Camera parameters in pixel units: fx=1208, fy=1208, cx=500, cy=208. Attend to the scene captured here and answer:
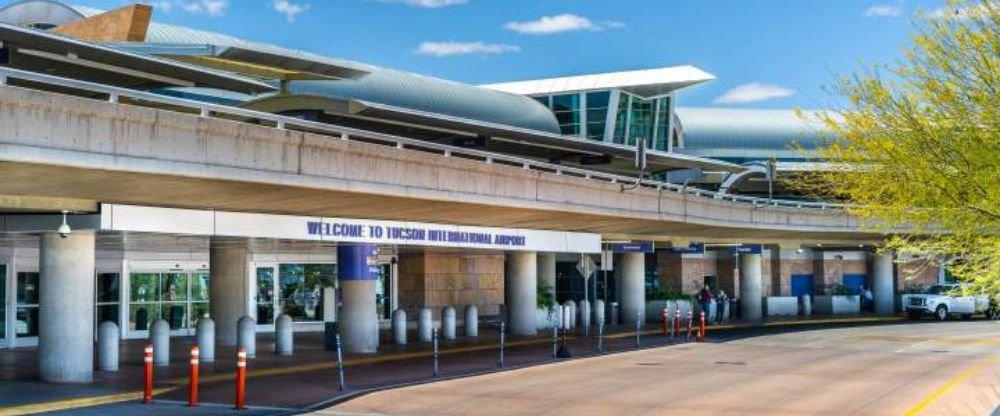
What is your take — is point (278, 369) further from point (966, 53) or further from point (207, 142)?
point (966, 53)

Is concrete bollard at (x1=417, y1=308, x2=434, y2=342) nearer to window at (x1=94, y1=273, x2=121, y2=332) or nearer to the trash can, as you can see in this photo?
the trash can

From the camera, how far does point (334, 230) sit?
92.7ft

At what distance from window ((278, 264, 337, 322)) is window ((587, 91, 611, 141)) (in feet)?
99.6

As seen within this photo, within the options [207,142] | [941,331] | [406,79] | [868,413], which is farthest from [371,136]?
[406,79]

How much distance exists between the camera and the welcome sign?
2283 centimetres

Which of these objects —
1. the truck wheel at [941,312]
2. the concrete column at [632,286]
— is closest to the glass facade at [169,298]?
the concrete column at [632,286]

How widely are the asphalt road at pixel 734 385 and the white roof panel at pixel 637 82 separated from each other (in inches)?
1575

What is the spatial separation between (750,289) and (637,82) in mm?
19436

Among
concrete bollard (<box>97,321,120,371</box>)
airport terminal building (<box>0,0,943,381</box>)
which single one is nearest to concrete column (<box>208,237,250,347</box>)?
airport terminal building (<box>0,0,943,381</box>)

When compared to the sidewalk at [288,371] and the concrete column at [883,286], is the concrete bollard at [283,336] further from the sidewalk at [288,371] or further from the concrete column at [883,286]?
the concrete column at [883,286]

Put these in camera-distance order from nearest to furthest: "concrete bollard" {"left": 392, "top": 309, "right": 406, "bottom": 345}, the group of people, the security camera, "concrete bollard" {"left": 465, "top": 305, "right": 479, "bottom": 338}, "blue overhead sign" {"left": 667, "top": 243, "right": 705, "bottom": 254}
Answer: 1. the security camera
2. "concrete bollard" {"left": 392, "top": 309, "right": 406, "bottom": 345}
3. "concrete bollard" {"left": 465, "top": 305, "right": 479, "bottom": 338}
4. the group of people
5. "blue overhead sign" {"left": 667, "top": 243, "right": 705, "bottom": 254}

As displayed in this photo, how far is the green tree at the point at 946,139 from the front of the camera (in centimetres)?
1374

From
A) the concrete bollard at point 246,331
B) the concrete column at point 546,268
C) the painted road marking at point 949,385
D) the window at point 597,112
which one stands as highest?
the window at point 597,112

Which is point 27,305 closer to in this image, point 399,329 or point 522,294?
point 399,329
